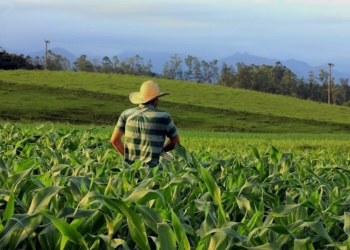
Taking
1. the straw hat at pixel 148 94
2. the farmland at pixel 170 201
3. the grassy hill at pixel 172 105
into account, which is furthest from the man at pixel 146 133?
the grassy hill at pixel 172 105

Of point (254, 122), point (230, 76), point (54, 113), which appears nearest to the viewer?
point (54, 113)

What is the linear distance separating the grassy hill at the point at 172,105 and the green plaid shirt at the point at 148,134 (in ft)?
128

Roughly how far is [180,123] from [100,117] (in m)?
7.01

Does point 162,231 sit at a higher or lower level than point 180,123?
higher

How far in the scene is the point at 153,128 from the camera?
20.4 feet

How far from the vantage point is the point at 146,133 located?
20.4 feet

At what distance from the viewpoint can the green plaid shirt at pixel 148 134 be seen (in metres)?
6.20

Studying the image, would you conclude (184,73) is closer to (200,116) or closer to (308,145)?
(200,116)

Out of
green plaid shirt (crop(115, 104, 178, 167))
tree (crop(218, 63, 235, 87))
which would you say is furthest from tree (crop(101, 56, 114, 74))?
green plaid shirt (crop(115, 104, 178, 167))

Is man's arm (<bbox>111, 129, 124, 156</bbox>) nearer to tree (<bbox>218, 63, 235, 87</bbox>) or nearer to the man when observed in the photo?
the man

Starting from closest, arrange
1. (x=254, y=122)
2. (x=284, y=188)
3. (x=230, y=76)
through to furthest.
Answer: (x=284, y=188)
(x=254, y=122)
(x=230, y=76)

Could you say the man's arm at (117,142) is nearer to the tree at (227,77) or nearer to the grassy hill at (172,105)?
the grassy hill at (172,105)

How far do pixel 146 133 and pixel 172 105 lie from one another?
5055 centimetres

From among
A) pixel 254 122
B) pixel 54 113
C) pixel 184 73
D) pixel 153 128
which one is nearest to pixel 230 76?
pixel 184 73
